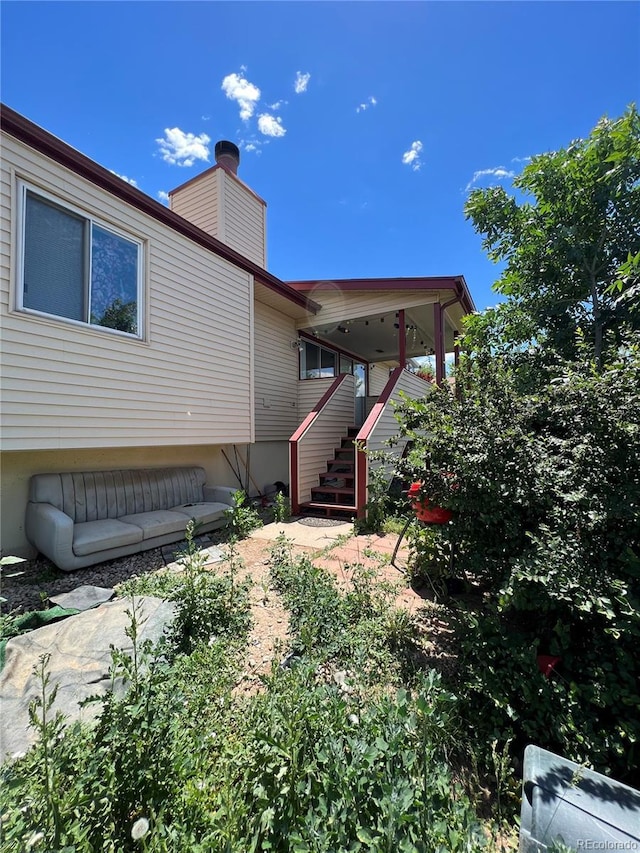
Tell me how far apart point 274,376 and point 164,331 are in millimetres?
3466

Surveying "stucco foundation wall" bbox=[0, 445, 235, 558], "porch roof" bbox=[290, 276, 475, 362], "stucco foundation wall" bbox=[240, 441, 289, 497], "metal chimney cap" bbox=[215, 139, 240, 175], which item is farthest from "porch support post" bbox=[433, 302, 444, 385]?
"metal chimney cap" bbox=[215, 139, 240, 175]

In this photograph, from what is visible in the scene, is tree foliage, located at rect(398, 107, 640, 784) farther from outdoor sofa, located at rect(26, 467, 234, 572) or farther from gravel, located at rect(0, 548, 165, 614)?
outdoor sofa, located at rect(26, 467, 234, 572)

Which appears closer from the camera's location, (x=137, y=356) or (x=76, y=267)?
(x=76, y=267)

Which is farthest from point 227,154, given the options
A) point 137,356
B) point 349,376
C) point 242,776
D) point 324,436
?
point 242,776

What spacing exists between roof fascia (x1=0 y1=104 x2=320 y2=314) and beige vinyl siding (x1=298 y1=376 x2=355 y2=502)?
11.3ft

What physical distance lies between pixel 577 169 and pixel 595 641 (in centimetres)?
437

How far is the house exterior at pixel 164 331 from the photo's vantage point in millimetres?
3781

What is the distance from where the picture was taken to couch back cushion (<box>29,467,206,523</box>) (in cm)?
440

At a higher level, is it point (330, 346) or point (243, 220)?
point (243, 220)

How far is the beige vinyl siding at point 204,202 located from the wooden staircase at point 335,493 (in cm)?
624

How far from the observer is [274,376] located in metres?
8.52

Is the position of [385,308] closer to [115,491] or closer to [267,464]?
[267,464]

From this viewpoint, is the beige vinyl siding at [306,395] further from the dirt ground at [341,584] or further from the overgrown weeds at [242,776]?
the overgrown weeds at [242,776]

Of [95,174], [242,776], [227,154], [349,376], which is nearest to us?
[242,776]
